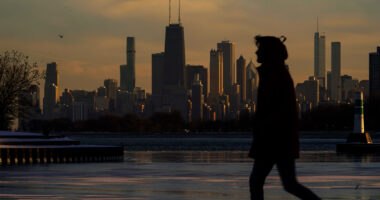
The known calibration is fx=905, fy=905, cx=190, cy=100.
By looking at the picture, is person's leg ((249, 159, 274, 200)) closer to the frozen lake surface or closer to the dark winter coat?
the dark winter coat

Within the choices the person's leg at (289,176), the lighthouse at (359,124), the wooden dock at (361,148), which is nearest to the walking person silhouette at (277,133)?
the person's leg at (289,176)

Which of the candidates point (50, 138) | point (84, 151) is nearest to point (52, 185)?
point (84, 151)

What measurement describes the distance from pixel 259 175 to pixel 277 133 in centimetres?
63

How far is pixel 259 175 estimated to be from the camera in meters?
12.1

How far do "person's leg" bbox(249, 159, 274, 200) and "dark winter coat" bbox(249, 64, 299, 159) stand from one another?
0.10 meters

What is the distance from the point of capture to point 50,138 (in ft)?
164

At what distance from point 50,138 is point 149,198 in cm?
3275

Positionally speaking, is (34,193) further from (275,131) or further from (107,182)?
(275,131)

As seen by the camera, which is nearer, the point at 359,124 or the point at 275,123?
the point at 275,123

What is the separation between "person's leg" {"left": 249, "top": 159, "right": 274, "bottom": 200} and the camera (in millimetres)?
12070

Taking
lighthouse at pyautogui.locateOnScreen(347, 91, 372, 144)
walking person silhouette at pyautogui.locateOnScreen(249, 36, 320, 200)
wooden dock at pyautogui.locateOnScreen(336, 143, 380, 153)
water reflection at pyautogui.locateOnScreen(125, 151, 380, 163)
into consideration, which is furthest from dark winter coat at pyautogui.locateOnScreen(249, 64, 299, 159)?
wooden dock at pyautogui.locateOnScreen(336, 143, 380, 153)

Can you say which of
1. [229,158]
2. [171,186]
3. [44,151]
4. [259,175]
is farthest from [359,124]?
[259,175]

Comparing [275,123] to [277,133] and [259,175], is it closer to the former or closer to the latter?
[277,133]

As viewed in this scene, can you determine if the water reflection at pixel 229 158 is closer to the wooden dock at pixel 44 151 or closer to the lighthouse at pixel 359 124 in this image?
the wooden dock at pixel 44 151
